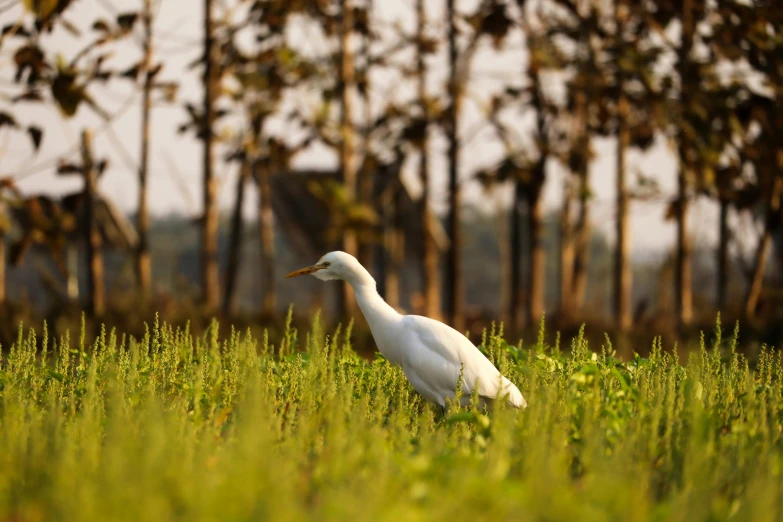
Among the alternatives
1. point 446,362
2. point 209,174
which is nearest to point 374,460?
point 446,362

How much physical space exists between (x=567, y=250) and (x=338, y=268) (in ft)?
40.6

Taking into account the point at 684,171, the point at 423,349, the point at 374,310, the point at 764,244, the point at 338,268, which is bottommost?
the point at 423,349

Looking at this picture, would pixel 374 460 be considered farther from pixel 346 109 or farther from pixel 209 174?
pixel 346 109

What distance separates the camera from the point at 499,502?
A: 2.96m

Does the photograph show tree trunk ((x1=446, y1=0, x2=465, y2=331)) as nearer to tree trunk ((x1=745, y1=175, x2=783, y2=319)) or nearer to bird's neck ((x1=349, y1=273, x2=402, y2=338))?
tree trunk ((x1=745, y1=175, x2=783, y2=319))

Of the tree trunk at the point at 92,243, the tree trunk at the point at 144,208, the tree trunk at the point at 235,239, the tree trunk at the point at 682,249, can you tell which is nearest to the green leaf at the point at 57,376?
the tree trunk at the point at 92,243

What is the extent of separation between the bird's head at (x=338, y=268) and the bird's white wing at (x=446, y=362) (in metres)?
0.57

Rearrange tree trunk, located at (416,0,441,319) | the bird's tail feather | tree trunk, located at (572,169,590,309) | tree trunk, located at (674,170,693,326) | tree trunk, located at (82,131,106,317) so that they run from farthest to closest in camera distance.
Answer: tree trunk, located at (572,169,590,309) < tree trunk, located at (416,0,441,319) < tree trunk, located at (674,170,693,326) < tree trunk, located at (82,131,106,317) < the bird's tail feather

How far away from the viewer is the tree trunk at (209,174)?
1357 centimetres

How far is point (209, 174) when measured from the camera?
1389 centimetres

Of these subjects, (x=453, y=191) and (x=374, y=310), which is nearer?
(x=374, y=310)

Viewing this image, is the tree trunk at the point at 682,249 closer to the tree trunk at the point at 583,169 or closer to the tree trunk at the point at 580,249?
the tree trunk at the point at 583,169

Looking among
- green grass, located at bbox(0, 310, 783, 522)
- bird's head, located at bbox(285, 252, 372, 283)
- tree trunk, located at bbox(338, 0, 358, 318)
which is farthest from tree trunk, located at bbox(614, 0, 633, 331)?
green grass, located at bbox(0, 310, 783, 522)

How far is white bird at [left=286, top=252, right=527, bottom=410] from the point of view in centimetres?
595
